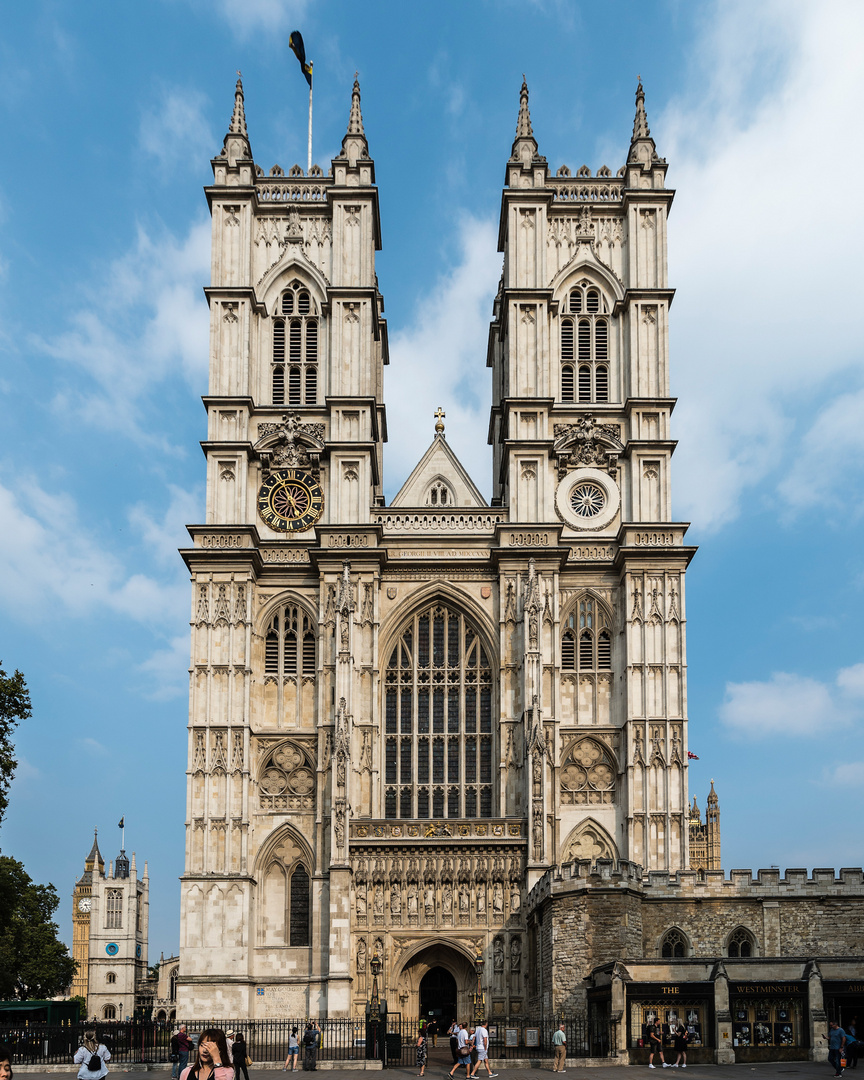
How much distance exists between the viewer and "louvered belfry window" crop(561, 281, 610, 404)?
5200 centimetres

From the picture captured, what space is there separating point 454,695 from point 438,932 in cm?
858

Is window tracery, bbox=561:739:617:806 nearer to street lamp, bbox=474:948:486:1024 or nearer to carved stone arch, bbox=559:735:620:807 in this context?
carved stone arch, bbox=559:735:620:807

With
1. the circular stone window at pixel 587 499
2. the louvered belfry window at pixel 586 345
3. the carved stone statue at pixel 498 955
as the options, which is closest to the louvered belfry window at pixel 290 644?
the circular stone window at pixel 587 499

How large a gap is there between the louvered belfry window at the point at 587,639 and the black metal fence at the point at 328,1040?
12834 millimetres

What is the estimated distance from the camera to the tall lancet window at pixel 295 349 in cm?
5206

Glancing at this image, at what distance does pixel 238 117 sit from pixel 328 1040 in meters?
34.8

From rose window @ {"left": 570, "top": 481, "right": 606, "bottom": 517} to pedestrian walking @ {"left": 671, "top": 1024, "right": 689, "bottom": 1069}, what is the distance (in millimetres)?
24392

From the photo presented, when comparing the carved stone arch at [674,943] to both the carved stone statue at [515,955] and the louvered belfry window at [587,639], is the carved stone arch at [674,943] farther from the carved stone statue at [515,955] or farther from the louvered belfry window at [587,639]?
the louvered belfry window at [587,639]

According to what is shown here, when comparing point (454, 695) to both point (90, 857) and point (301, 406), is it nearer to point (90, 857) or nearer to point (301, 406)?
point (301, 406)

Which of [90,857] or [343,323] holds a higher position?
[343,323]

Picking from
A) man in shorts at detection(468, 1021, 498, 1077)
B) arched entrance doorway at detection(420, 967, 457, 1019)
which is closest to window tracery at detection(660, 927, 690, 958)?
man in shorts at detection(468, 1021, 498, 1077)

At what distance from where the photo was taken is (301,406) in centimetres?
5150

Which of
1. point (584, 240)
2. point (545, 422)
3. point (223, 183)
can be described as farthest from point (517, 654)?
point (223, 183)

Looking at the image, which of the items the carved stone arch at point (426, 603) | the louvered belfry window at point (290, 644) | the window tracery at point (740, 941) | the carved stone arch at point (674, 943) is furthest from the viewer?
the carved stone arch at point (426, 603)
